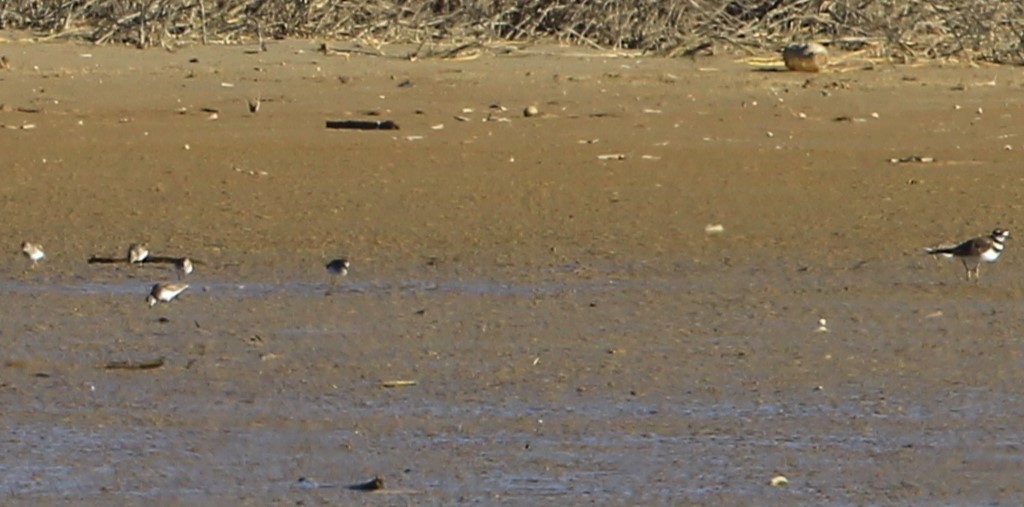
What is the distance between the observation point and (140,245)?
9.18 meters

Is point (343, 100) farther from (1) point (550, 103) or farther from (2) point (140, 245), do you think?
(2) point (140, 245)

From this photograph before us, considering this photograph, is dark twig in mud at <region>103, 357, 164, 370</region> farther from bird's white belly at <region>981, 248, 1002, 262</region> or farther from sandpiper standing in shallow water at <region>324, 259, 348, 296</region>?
bird's white belly at <region>981, 248, 1002, 262</region>

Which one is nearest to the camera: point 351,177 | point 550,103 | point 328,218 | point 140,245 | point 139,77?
point 140,245

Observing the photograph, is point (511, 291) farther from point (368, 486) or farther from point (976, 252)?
point (368, 486)

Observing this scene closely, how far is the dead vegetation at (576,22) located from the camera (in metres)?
16.2

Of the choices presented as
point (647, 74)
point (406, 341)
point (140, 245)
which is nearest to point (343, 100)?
point (647, 74)

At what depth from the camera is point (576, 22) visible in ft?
54.6

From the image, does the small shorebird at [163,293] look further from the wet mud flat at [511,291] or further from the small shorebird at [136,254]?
the small shorebird at [136,254]

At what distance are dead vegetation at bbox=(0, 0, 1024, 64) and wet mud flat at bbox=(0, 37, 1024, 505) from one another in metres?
1.38

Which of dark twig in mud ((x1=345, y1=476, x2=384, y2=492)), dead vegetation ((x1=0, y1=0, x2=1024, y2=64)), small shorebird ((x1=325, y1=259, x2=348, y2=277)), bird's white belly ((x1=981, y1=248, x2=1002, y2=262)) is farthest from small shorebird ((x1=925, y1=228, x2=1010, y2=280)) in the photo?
dead vegetation ((x1=0, y1=0, x2=1024, y2=64))

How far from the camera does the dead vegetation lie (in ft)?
53.2

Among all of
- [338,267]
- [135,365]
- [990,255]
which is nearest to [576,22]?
[338,267]

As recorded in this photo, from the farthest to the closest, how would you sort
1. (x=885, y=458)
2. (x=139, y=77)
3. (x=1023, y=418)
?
1. (x=139, y=77)
2. (x=1023, y=418)
3. (x=885, y=458)

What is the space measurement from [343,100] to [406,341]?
20.8 feet
